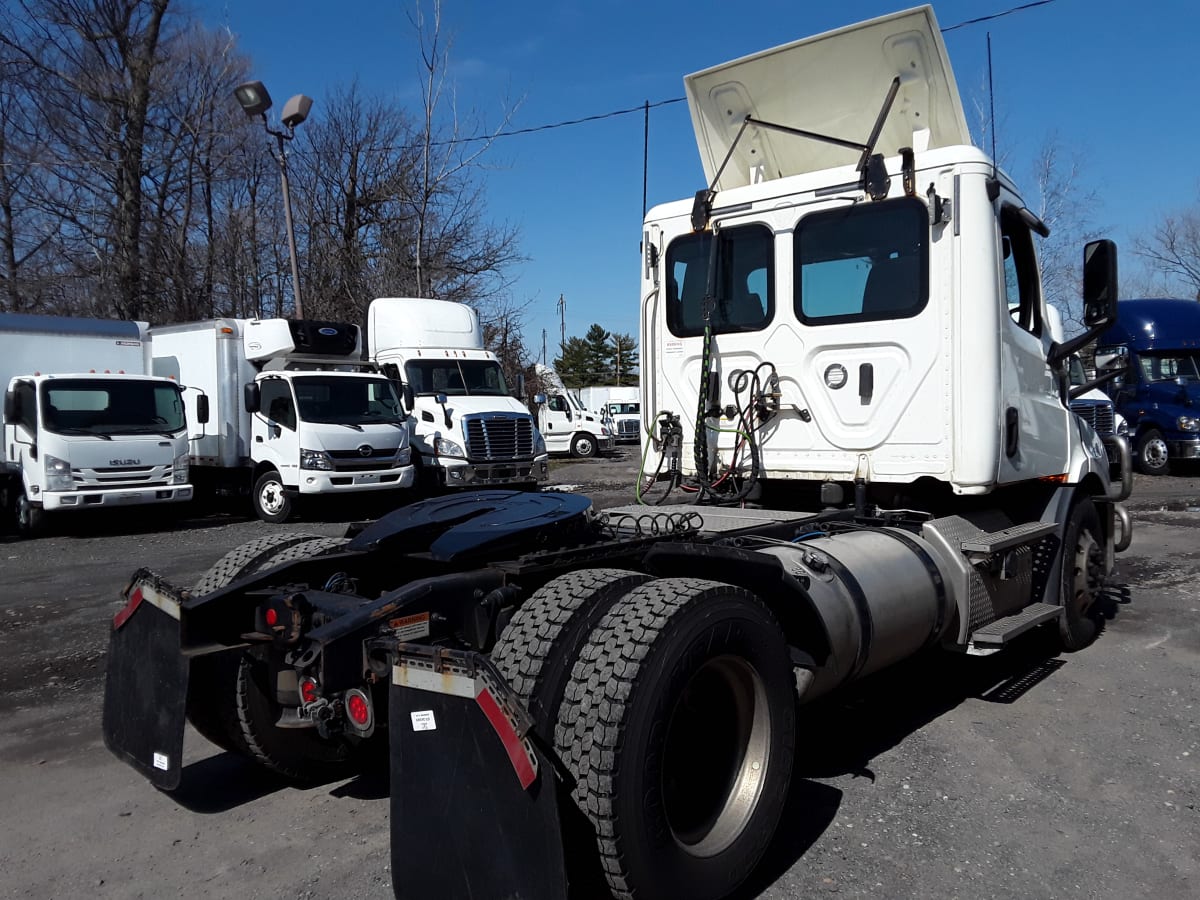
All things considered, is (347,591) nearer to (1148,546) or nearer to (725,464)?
(725,464)

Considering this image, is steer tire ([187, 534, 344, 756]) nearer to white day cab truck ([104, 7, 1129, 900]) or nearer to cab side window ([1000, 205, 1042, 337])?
white day cab truck ([104, 7, 1129, 900])

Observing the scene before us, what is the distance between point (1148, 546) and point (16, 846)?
35.7 feet

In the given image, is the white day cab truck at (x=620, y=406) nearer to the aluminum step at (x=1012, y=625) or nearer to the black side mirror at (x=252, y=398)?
the black side mirror at (x=252, y=398)

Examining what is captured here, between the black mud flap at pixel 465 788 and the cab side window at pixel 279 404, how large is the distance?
497 inches

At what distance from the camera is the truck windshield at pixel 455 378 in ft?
56.7

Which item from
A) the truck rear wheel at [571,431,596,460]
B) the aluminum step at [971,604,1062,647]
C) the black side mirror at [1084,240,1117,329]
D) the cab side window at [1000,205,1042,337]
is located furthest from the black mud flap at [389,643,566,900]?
the truck rear wheel at [571,431,596,460]

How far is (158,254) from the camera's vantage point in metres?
25.4

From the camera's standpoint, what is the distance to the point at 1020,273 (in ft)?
18.9

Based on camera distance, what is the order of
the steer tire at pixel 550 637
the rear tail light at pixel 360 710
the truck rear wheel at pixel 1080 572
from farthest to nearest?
1. the truck rear wheel at pixel 1080 572
2. the rear tail light at pixel 360 710
3. the steer tire at pixel 550 637

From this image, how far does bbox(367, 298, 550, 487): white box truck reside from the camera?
16719 mm

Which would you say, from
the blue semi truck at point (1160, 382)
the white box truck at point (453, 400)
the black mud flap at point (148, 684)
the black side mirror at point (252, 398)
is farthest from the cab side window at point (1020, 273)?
the blue semi truck at point (1160, 382)

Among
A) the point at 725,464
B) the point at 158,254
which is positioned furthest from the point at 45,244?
the point at 725,464

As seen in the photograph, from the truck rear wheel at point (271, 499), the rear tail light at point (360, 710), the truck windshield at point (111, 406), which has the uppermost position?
the truck windshield at point (111, 406)

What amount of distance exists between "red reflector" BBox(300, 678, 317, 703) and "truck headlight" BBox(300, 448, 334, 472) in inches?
460
